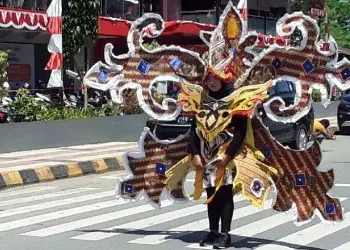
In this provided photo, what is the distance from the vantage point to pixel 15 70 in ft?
81.0

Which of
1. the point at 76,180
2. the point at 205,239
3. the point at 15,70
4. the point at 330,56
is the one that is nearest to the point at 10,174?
the point at 76,180

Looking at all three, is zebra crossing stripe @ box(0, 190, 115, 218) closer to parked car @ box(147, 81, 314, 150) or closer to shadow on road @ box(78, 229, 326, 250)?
shadow on road @ box(78, 229, 326, 250)

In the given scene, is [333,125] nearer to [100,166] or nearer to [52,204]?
[100,166]

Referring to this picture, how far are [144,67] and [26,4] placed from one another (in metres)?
16.6

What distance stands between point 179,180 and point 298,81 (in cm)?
153

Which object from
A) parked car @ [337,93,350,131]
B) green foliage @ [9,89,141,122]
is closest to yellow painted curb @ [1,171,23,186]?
green foliage @ [9,89,141,122]

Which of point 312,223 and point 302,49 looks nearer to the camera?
point 302,49

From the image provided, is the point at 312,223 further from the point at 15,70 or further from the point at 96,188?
the point at 15,70

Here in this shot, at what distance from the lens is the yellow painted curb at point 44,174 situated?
12961 mm

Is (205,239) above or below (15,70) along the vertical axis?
below

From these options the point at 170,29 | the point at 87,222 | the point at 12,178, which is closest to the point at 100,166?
the point at 12,178

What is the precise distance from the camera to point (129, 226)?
327 inches

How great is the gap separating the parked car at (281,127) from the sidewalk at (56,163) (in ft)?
3.46

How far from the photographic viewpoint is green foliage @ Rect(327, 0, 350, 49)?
5253cm
